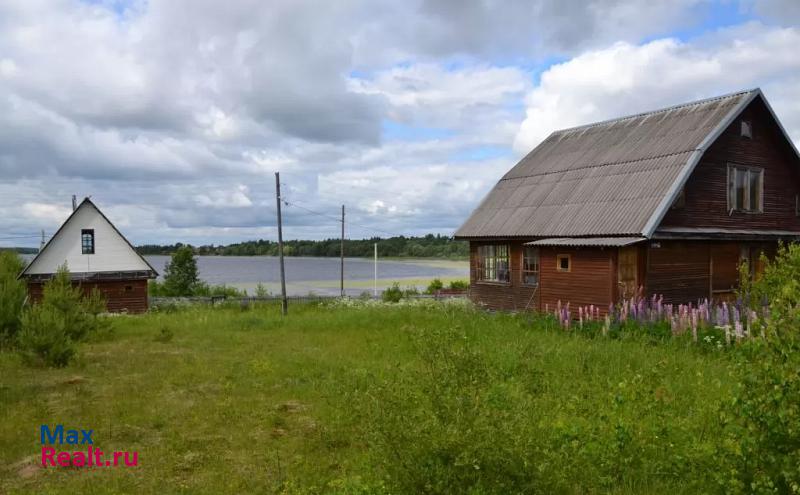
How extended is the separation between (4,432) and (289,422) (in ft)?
13.6

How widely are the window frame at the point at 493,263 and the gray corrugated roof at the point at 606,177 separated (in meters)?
0.82

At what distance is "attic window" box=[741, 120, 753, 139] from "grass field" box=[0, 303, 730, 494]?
435 inches

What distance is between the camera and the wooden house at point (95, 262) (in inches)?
1085

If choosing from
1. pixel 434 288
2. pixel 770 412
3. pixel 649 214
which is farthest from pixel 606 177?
pixel 434 288

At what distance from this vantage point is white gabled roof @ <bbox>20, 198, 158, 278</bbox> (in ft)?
90.4

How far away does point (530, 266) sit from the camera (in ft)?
68.1

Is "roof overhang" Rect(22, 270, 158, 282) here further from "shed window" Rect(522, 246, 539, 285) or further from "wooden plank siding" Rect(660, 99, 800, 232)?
"wooden plank siding" Rect(660, 99, 800, 232)

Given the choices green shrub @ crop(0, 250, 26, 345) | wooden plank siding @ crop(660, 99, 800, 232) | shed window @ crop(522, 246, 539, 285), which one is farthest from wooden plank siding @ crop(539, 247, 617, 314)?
green shrub @ crop(0, 250, 26, 345)

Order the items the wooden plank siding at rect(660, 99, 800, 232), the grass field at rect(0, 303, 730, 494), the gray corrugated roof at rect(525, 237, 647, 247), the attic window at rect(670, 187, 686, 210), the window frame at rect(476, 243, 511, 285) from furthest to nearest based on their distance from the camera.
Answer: the window frame at rect(476, 243, 511, 285) < the wooden plank siding at rect(660, 99, 800, 232) < the attic window at rect(670, 187, 686, 210) < the gray corrugated roof at rect(525, 237, 647, 247) < the grass field at rect(0, 303, 730, 494)

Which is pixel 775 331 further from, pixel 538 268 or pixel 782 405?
pixel 538 268

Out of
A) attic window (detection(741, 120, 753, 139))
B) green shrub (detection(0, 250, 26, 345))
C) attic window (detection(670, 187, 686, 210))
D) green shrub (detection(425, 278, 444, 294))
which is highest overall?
attic window (detection(741, 120, 753, 139))

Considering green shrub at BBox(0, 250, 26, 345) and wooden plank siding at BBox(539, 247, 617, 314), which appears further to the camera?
wooden plank siding at BBox(539, 247, 617, 314)

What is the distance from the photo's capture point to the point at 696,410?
313 inches

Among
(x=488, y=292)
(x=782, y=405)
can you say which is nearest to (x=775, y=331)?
(x=782, y=405)
